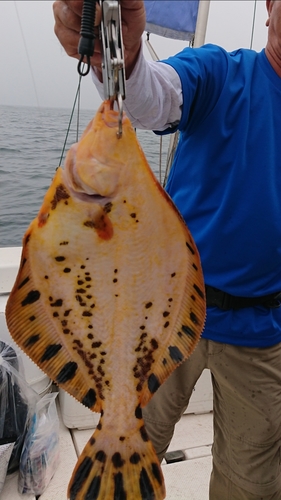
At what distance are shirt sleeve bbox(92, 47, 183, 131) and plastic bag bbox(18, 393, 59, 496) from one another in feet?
6.57

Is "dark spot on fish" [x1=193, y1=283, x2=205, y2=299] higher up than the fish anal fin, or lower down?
higher up

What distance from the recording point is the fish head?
0.90 metres

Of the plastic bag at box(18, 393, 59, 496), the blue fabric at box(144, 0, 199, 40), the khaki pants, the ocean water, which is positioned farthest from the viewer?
the ocean water

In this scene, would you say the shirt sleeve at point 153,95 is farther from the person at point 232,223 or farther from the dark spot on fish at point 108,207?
the dark spot on fish at point 108,207

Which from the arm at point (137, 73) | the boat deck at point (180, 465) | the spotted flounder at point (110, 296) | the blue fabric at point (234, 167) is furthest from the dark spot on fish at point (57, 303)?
the boat deck at point (180, 465)

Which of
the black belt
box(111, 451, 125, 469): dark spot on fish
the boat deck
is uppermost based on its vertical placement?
the black belt

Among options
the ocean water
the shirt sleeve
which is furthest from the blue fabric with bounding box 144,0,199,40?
the shirt sleeve

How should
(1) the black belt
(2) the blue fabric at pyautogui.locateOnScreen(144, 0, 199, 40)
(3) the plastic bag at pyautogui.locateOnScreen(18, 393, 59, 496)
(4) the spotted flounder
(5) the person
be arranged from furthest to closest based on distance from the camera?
1. (2) the blue fabric at pyautogui.locateOnScreen(144, 0, 199, 40)
2. (3) the plastic bag at pyautogui.locateOnScreen(18, 393, 59, 496)
3. (1) the black belt
4. (5) the person
5. (4) the spotted flounder

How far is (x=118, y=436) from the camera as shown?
1173 millimetres

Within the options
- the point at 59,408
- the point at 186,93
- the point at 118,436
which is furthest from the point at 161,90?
the point at 59,408

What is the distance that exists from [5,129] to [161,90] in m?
2.91

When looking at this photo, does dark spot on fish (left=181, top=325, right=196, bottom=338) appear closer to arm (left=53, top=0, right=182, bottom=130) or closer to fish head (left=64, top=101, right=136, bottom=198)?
fish head (left=64, top=101, right=136, bottom=198)

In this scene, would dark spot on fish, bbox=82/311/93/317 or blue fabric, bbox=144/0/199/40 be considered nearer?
dark spot on fish, bbox=82/311/93/317

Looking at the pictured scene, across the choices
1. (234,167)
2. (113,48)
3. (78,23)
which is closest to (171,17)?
(234,167)
